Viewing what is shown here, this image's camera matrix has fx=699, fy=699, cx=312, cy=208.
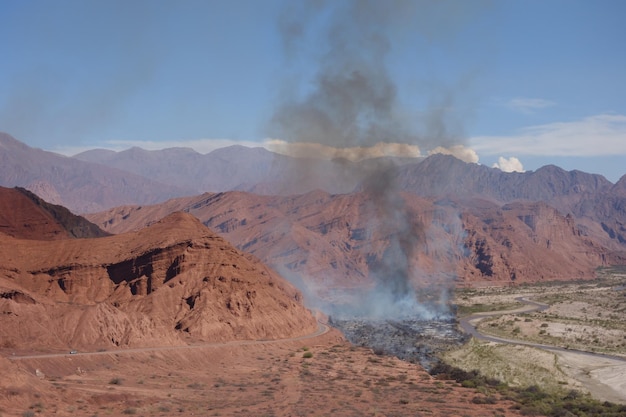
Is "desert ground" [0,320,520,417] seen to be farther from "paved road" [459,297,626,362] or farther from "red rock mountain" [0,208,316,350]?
"paved road" [459,297,626,362]

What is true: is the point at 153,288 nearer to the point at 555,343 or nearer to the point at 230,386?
the point at 230,386

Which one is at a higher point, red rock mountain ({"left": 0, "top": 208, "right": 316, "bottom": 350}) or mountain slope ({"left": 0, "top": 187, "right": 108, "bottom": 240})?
mountain slope ({"left": 0, "top": 187, "right": 108, "bottom": 240})

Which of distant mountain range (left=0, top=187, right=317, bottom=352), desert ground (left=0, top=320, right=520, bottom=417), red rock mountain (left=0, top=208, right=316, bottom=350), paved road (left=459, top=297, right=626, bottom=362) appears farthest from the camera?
paved road (left=459, top=297, right=626, bottom=362)

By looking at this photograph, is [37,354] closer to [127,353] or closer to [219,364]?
[127,353]

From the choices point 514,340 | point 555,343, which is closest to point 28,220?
point 514,340

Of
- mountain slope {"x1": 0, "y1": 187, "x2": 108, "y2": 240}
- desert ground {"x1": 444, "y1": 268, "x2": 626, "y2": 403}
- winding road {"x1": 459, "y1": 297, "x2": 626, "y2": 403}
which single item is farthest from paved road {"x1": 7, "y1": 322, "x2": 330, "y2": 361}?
mountain slope {"x1": 0, "y1": 187, "x2": 108, "y2": 240}

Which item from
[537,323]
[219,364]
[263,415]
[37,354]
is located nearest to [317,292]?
[537,323]
